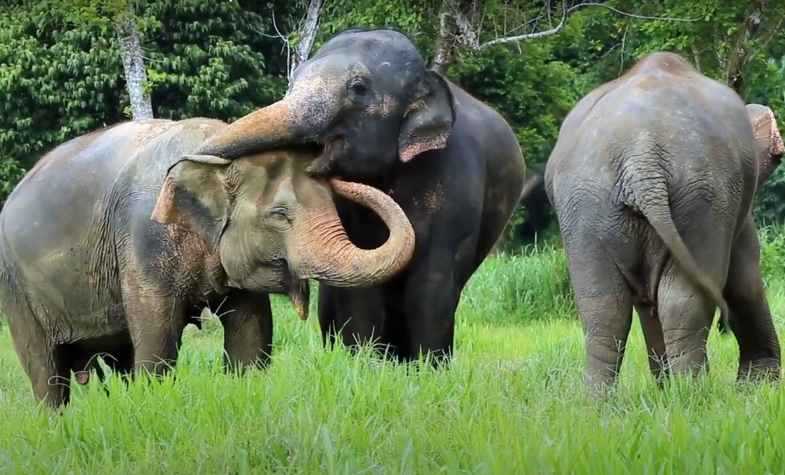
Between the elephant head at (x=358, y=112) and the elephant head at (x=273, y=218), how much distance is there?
0.29ft

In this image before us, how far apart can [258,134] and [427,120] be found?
0.95m

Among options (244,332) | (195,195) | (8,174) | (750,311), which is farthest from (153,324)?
(8,174)

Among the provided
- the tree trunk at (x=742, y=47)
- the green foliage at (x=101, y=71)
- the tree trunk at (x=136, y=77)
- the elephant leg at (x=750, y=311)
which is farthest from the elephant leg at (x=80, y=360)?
the green foliage at (x=101, y=71)

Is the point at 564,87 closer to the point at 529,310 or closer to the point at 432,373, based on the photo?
the point at 529,310

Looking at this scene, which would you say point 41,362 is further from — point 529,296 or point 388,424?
point 529,296

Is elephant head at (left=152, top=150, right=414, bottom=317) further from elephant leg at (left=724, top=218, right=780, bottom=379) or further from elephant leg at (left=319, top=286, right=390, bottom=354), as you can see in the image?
elephant leg at (left=724, top=218, right=780, bottom=379)

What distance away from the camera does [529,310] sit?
12906mm

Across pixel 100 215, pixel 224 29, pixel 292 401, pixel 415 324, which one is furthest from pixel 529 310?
pixel 224 29

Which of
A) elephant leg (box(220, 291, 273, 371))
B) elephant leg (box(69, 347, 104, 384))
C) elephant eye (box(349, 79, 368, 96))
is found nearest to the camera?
elephant eye (box(349, 79, 368, 96))

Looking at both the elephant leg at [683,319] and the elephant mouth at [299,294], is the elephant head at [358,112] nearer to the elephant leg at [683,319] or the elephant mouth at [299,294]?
the elephant mouth at [299,294]

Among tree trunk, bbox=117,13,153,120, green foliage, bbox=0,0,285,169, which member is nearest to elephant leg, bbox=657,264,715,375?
tree trunk, bbox=117,13,153,120

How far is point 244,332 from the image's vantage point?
6.78 metres

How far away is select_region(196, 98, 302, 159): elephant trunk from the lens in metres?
6.27

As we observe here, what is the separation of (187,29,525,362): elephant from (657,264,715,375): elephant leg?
139 cm
